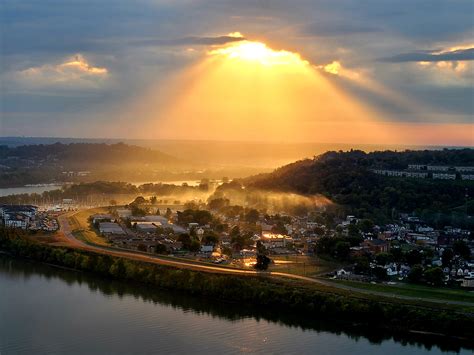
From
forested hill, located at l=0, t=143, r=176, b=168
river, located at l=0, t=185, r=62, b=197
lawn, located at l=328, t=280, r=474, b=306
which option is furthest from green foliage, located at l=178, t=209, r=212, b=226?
forested hill, located at l=0, t=143, r=176, b=168

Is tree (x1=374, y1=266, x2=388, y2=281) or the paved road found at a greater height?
tree (x1=374, y1=266, x2=388, y2=281)

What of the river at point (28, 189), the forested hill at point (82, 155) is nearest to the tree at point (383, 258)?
the river at point (28, 189)

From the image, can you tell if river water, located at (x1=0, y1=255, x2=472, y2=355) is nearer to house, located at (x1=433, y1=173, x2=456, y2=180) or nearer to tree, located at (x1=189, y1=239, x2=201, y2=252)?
tree, located at (x1=189, y1=239, x2=201, y2=252)

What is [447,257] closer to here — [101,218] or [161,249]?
[161,249]

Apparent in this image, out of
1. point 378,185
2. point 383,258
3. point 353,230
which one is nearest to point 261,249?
point 383,258

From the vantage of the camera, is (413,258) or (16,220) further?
(16,220)

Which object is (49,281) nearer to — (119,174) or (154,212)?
(154,212)
